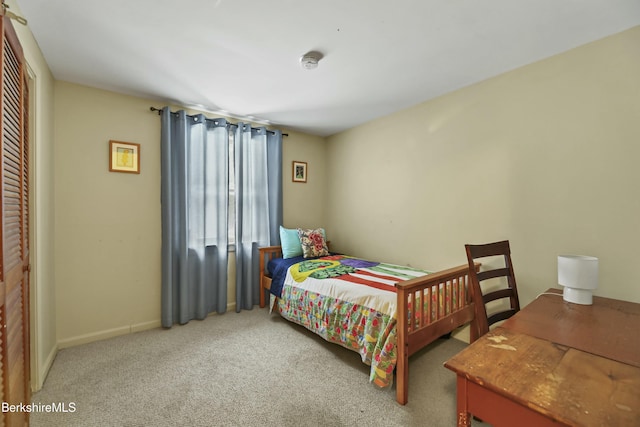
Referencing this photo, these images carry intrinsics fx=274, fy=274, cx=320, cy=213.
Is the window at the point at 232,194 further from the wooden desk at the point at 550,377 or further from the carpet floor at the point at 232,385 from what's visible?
the wooden desk at the point at 550,377

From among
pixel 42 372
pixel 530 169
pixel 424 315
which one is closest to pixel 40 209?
pixel 42 372

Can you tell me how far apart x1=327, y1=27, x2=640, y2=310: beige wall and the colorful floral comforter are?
27.9 inches

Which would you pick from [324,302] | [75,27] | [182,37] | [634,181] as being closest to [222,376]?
[324,302]

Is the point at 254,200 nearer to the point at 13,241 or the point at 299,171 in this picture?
the point at 299,171

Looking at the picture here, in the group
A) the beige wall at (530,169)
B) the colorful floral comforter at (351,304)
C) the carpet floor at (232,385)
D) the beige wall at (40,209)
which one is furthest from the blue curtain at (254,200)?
the beige wall at (40,209)

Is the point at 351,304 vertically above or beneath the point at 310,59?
beneath

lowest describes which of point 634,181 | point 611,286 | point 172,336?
point 172,336

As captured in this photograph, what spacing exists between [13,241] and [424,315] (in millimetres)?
2394

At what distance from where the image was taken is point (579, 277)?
149 cm

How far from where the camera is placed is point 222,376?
2051 millimetres

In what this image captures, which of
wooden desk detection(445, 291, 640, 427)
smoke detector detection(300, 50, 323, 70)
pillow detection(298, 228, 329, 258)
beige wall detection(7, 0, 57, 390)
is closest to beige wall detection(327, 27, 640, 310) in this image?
pillow detection(298, 228, 329, 258)

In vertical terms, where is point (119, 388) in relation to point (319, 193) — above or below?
below

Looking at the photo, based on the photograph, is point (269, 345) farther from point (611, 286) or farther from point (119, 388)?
point (611, 286)

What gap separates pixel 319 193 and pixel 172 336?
260 centimetres
